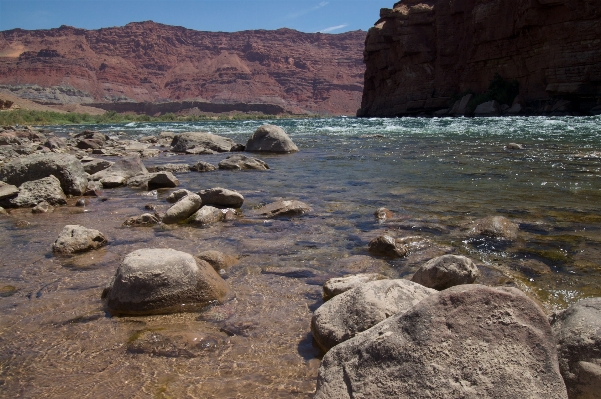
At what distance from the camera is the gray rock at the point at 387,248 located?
4105 millimetres

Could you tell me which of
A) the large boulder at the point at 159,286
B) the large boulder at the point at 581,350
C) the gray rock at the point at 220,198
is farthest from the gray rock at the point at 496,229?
the gray rock at the point at 220,198

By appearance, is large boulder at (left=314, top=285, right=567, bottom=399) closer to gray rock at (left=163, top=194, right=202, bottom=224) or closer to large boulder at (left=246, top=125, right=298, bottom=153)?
gray rock at (left=163, top=194, right=202, bottom=224)

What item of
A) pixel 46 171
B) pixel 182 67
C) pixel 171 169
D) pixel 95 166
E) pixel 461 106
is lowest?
pixel 461 106

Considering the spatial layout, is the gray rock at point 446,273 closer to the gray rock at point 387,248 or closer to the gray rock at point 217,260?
the gray rock at point 387,248

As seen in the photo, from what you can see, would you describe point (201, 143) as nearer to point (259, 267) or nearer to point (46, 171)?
point (46, 171)

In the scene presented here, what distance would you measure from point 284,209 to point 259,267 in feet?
6.46

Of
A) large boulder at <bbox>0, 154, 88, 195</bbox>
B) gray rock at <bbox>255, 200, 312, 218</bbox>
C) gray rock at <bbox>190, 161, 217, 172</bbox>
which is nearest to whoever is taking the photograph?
gray rock at <bbox>255, 200, 312, 218</bbox>

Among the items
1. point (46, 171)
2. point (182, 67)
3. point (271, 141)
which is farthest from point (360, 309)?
point (182, 67)

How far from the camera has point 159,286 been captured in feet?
9.98

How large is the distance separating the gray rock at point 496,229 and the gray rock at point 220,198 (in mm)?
3062

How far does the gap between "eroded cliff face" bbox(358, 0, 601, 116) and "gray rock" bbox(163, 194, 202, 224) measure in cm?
3551

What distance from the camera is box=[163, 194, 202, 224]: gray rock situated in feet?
17.9

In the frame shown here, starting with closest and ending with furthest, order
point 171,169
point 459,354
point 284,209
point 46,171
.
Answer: point 459,354 < point 284,209 < point 46,171 < point 171,169

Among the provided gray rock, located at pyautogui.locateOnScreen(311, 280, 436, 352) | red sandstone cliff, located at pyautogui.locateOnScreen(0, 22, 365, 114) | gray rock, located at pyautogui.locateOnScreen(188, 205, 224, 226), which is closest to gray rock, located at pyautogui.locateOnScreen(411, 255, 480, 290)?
gray rock, located at pyautogui.locateOnScreen(311, 280, 436, 352)
